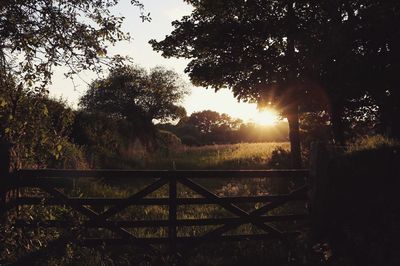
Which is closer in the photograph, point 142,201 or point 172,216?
point 142,201

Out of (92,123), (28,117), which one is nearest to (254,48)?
(92,123)

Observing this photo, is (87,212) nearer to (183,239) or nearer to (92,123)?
(183,239)

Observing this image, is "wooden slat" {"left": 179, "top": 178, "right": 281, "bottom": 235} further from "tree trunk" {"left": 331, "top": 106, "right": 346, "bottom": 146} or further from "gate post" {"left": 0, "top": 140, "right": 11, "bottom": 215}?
"tree trunk" {"left": 331, "top": 106, "right": 346, "bottom": 146}

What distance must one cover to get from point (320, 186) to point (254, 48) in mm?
13700

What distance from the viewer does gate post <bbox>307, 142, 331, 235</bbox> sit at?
23.5 feet

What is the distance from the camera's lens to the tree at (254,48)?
1917 cm

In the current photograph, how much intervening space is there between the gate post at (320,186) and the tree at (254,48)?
39.1 ft

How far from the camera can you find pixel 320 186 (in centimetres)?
719

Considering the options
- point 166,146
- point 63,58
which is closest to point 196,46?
point 63,58

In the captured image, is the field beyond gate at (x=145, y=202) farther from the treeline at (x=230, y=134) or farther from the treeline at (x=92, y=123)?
the treeline at (x=230, y=134)

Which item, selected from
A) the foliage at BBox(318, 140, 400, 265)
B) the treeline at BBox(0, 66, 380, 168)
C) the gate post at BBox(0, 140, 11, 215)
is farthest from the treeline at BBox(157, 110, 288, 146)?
the gate post at BBox(0, 140, 11, 215)

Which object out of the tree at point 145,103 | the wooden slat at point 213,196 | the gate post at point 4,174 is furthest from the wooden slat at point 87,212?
the tree at point 145,103

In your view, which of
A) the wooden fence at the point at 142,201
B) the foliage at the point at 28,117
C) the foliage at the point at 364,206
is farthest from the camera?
the wooden fence at the point at 142,201

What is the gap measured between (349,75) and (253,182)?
6.23 metres
